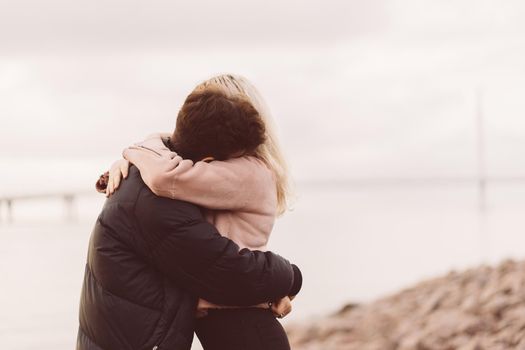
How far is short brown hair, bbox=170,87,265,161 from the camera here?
250 cm

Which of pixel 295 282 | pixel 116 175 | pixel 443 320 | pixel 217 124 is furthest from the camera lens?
pixel 443 320

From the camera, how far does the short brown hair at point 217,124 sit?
8.21 ft

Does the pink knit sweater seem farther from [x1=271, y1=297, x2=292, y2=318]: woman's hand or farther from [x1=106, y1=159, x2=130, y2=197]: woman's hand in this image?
[x1=271, y1=297, x2=292, y2=318]: woman's hand

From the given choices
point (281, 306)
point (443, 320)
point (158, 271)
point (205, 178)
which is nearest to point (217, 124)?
point (205, 178)

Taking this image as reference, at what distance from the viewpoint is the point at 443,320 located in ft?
22.1

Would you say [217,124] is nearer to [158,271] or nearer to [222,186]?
[222,186]

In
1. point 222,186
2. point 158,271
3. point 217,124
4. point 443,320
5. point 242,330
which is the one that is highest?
point 217,124

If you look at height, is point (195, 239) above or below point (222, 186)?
below

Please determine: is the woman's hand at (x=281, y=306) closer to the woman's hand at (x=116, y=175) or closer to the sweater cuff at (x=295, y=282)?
the sweater cuff at (x=295, y=282)

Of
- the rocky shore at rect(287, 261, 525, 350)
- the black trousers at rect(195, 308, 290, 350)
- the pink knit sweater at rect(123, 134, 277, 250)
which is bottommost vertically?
the rocky shore at rect(287, 261, 525, 350)

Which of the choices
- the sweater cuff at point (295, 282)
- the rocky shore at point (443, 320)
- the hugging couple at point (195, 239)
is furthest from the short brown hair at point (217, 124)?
the rocky shore at point (443, 320)

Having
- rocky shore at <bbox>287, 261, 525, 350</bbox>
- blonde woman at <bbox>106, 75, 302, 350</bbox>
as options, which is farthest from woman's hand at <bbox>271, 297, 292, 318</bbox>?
rocky shore at <bbox>287, 261, 525, 350</bbox>

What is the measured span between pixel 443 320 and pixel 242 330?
169 inches

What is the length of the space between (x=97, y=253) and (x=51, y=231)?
14913 millimetres
